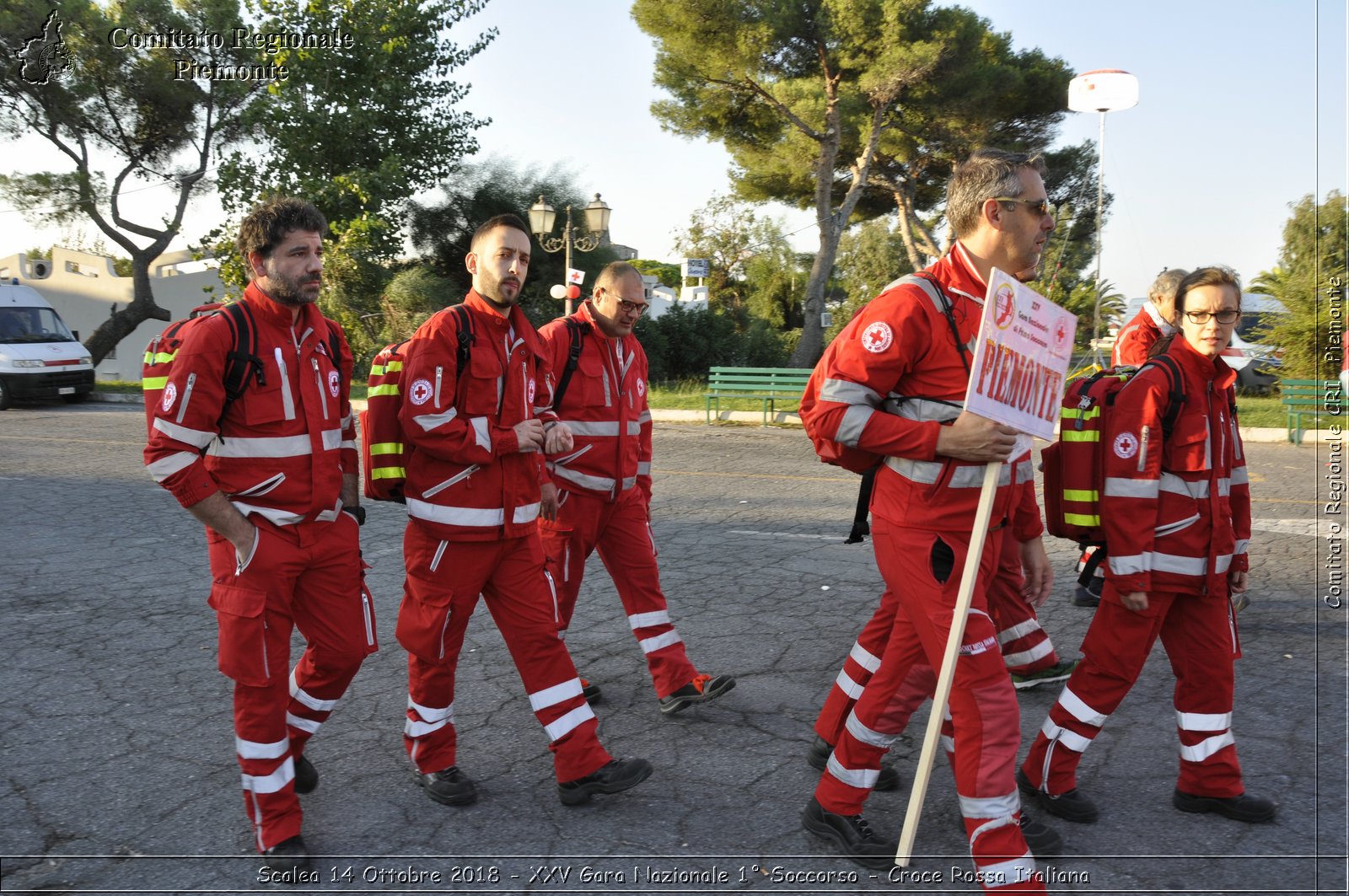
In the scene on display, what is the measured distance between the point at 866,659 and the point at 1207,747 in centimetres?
120

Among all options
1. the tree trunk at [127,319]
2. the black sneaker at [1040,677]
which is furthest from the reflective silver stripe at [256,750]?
the tree trunk at [127,319]

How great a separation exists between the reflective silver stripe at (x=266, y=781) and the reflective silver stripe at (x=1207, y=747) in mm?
3071

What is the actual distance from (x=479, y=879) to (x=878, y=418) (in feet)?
6.15

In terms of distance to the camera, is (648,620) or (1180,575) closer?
(1180,575)

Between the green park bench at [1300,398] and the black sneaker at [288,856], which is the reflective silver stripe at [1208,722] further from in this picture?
the green park bench at [1300,398]

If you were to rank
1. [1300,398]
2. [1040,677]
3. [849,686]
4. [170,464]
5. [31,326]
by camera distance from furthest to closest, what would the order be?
[31,326] < [1300,398] < [1040,677] < [849,686] < [170,464]

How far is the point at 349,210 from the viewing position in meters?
28.8

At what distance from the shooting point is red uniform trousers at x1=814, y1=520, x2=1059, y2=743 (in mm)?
3500

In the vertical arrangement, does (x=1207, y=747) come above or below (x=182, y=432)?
below

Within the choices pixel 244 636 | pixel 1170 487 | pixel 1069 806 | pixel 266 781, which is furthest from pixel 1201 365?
pixel 266 781

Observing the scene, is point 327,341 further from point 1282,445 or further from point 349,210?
point 349,210

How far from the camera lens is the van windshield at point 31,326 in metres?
20.6

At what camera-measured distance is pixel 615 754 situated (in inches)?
168

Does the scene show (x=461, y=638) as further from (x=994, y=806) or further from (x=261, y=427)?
(x=994, y=806)
